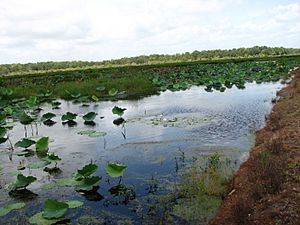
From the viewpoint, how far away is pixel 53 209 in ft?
20.3

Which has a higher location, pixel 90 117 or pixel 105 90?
pixel 105 90

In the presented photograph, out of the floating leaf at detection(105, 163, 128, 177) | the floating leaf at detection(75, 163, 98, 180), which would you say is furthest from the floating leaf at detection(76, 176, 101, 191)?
the floating leaf at detection(105, 163, 128, 177)

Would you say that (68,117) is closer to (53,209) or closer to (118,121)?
(118,121)

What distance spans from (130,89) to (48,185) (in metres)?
18.2

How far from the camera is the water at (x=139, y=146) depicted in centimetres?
715

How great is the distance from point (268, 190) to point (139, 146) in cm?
548

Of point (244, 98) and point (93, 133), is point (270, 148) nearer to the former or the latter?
point (93, 133)

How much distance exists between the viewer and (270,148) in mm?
8336

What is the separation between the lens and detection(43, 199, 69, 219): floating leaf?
20.0 feet

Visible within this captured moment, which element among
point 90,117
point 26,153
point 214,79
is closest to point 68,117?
point 90,117

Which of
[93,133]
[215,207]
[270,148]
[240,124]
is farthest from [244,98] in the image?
[215,207]

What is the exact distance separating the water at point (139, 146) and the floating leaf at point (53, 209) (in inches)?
17.7

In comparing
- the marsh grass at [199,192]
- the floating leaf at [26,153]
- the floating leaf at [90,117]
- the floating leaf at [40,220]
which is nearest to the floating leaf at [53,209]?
the floating leaf at [40,220]

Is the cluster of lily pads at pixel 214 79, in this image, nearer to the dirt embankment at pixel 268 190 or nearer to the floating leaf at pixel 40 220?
the dirt embankment at pixel 268 190
